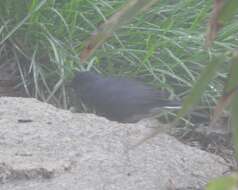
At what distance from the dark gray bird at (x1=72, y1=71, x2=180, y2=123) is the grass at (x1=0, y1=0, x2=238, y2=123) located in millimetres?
414

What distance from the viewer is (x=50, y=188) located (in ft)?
9.39

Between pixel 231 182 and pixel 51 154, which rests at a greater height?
pixel 231 182

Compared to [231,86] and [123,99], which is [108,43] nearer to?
Result: [123,99]

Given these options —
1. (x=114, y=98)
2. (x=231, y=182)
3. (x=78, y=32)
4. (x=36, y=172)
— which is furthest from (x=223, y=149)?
(x=231, y=182)

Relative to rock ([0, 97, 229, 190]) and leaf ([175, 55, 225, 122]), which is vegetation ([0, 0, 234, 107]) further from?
leaf ([175, 55, 225, 122])

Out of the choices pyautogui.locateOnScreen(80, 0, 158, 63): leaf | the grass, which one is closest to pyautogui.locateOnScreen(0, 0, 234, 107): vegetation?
the grass

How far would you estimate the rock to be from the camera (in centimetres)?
295

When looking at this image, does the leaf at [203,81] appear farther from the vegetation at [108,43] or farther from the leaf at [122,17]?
the vegetation at [108,43]

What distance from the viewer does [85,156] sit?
3.25m

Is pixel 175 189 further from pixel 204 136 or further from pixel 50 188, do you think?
pixel 204 136

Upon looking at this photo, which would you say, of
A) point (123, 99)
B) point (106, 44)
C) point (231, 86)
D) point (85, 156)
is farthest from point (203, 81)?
point (106, 44)

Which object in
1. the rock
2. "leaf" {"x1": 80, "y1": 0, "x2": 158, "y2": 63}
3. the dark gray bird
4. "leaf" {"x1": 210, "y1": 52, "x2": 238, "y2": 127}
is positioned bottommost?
the dark gray bird

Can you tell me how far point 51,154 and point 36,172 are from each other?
293mm

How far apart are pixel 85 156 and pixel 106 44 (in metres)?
2.06
